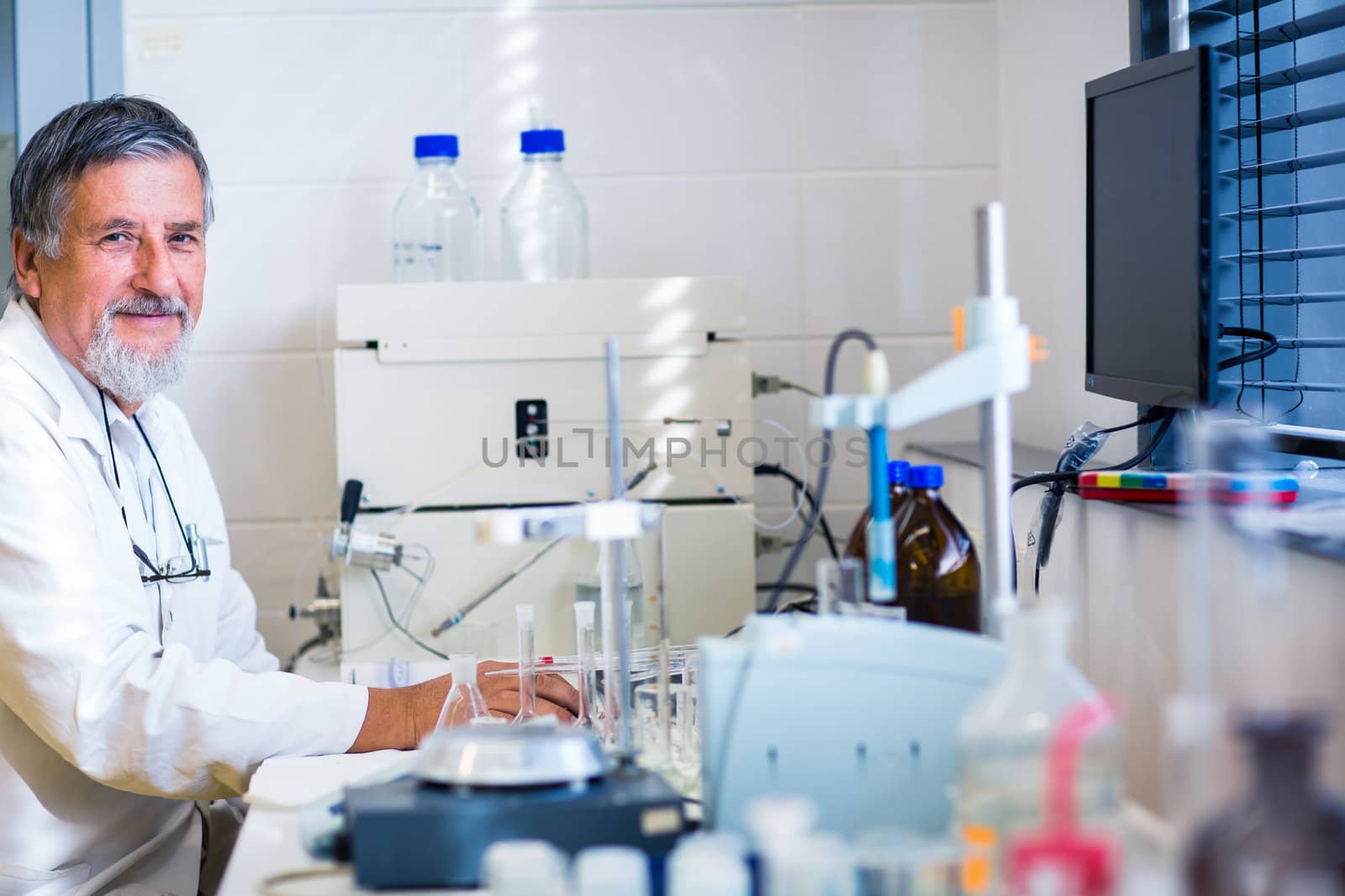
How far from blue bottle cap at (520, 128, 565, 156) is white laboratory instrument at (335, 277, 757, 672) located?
0.25 metres

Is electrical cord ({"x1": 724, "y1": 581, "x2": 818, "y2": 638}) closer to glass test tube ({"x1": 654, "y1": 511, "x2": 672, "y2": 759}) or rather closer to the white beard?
glass test tube ({"x1": 654, "y1": 511, "x2": 672, "y2": 759})

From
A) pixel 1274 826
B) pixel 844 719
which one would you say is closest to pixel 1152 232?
pixel 844 719

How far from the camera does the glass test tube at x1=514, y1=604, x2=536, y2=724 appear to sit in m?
1.15

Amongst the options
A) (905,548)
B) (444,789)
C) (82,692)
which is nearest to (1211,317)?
(905,548)

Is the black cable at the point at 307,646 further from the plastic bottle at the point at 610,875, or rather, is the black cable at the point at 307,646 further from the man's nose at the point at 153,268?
the plastic bottle at the point at 610,875

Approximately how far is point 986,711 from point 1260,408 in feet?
3.17

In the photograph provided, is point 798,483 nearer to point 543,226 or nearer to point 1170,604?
point 543,226

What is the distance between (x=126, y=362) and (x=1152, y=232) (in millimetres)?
1182

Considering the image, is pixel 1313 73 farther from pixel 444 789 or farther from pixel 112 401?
pixel 112 401

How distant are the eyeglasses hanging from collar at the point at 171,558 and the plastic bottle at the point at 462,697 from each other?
0.55m

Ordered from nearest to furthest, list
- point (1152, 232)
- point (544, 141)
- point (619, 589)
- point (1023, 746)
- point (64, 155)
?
point (1023, 746), point (619, 589), point (1152, 232), point (64, 155), point (544, 141)

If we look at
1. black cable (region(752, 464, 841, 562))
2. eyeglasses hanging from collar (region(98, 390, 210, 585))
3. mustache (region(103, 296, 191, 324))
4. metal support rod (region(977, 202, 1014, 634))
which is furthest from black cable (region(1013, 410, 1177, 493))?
mustache (region(103, 296, 191, 324))

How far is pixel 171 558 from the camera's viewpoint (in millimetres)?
1586

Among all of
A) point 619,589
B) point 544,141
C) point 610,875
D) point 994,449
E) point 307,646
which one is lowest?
point 307,646
